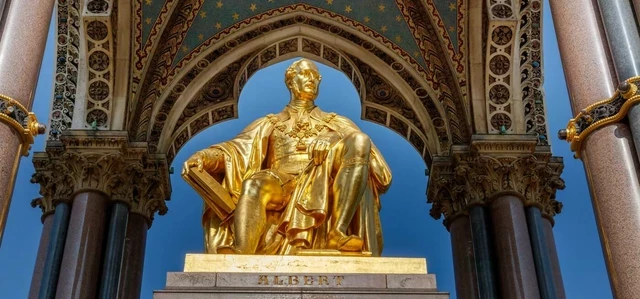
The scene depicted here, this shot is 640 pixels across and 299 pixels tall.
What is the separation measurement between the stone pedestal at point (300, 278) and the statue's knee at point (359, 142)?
117cm

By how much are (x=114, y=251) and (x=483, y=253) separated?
3.64 m

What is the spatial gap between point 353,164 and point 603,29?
2111 mm

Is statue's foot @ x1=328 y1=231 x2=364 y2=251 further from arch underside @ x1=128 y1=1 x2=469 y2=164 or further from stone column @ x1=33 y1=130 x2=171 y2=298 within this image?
arch underside @ x1=128 y1=1 x2=469 y2=164

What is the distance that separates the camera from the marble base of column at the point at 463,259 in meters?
9.84

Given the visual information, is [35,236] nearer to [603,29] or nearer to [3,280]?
[3,280]

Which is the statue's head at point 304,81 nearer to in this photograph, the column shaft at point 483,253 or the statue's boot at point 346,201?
the statue's boot at point 346,201

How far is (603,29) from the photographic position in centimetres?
591

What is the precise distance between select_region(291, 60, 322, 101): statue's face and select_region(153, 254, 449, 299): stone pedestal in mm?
2369

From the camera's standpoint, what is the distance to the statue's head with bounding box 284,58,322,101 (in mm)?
8375

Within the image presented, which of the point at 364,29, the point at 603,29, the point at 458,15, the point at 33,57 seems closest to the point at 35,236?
the point at 364,29

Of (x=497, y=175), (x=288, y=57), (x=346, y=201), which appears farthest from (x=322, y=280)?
(x=288, y=57)

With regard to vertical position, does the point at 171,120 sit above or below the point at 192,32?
below

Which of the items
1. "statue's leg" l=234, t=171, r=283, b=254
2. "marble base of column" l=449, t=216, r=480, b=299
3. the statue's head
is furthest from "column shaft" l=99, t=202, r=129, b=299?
"marble base of column" l=449, t=216, r=480, b=299

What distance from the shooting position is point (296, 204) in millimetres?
7133
